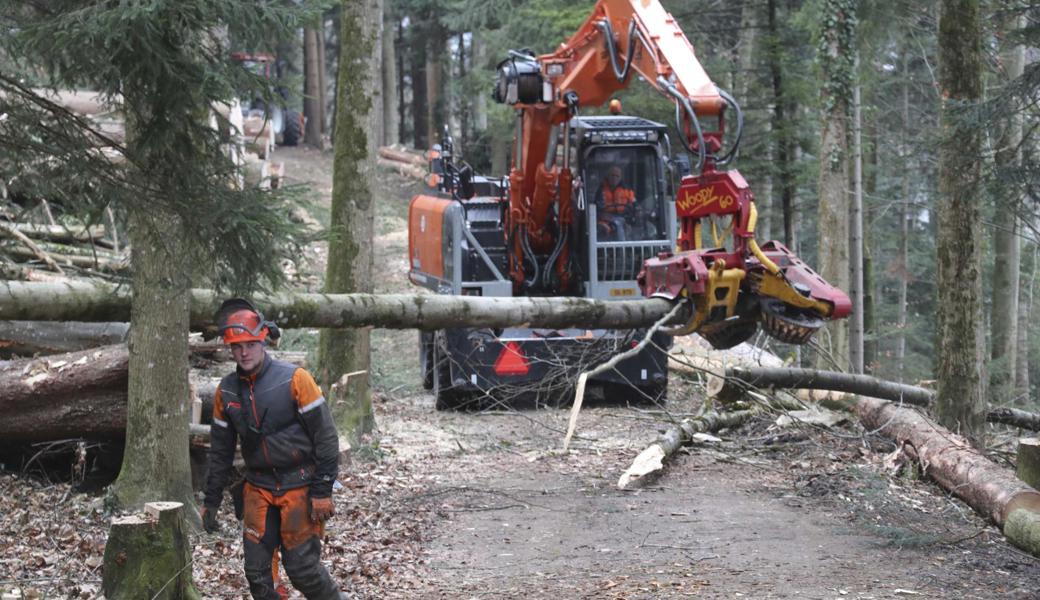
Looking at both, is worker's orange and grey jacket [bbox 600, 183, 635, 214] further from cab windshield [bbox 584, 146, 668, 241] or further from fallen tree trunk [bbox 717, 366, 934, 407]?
fallen tree trunk [bbox 717, 366, 934, 407]

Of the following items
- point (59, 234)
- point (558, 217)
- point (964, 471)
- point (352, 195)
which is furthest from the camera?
point (59, 234)

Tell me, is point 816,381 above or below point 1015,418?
above

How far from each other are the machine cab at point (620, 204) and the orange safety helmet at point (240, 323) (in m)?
7.78

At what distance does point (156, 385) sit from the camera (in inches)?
306

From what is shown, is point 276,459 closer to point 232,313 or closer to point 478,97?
point 232,313

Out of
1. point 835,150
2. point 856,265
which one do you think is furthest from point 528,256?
point 856,265

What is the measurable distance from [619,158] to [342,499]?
617cm

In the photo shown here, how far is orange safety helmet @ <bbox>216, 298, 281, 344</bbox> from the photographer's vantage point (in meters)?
5.99

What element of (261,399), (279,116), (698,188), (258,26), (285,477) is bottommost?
(285,477)

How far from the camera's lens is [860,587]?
277 inches

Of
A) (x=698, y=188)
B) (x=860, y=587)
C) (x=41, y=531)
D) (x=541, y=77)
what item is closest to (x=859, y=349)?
(x=541, y=77)

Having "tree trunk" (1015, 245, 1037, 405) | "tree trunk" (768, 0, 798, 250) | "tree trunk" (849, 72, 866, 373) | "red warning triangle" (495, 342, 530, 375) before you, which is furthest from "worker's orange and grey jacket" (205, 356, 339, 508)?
"tree trunk" (1015, 245, 1037, 405)

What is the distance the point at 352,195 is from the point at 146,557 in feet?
20.5

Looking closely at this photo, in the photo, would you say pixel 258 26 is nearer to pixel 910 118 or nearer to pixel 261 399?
pixel 261 399
